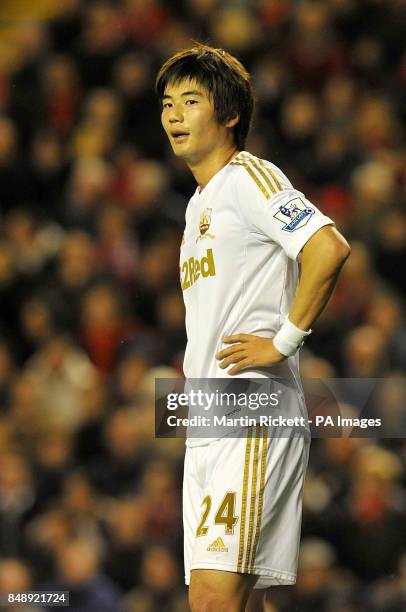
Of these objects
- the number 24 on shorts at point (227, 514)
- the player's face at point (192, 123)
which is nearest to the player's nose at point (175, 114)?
the player's face at point (192, 123)

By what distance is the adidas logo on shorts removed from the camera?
2.14 meters

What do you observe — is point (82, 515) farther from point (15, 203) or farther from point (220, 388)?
point (220, 388)

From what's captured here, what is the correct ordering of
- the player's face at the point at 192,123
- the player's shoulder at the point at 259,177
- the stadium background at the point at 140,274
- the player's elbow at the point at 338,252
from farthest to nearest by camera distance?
1. the stadium background at the point at 140,274
2. the player's face at the point at 192,123
3. the player's shoulder at the point at 259,177
4. the player's elbow at the point at 338,252

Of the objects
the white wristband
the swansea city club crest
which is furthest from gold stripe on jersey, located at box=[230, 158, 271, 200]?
the white wristband

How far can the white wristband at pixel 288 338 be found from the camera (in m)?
2.20

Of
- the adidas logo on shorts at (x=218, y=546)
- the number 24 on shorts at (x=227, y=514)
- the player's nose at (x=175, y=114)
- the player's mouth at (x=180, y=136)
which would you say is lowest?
the adidas logo on shorts at (x=218, y=546)

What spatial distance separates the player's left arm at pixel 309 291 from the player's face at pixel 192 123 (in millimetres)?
377

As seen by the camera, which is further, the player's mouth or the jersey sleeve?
the player's mouth

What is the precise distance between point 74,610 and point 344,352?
4.11 ft

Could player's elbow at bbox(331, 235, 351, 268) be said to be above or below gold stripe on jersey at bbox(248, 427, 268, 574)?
above

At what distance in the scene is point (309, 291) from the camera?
7.08ft

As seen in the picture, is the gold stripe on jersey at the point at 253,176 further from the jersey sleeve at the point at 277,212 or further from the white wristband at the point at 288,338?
the white wristband at the point at 288,338

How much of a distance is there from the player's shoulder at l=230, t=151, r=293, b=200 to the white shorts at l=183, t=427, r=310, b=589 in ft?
1.62

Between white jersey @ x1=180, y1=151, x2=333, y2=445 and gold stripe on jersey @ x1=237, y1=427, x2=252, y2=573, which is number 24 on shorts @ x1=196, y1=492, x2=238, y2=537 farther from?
white jersey @ x1=180, y1=151, x2=333, y2=445
